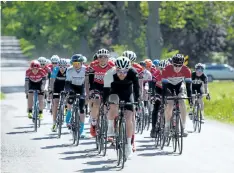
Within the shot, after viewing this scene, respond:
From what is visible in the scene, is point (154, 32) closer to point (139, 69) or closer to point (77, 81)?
point (139, 69)

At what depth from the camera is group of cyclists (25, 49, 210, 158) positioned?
1567cm

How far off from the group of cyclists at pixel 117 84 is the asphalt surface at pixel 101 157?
0.45 meters

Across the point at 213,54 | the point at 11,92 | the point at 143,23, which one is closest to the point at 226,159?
the point at 11,92

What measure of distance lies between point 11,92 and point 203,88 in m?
23.9

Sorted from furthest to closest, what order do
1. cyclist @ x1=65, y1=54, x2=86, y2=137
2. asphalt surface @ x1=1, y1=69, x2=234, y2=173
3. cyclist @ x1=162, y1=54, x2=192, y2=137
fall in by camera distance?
cyclist @ x1=65, y1=54, x2=86, y2=137 → cyclist @ x1=162, y1=54, x2=192, y2=137 → asphalt surface @ x1=1, y1=69, x2=234, y2=173

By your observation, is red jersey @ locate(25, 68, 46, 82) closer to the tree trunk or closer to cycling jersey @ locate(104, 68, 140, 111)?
cycling jersey @ locate(104, 68, 140, 111)

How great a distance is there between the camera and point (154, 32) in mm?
51906

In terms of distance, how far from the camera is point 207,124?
2512cm

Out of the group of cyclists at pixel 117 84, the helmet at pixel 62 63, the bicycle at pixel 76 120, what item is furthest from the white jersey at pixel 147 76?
the bicycle at pixel 76 120

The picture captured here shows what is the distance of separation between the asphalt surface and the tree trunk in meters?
27.2

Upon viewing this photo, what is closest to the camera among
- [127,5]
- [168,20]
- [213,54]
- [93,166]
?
[93,166]

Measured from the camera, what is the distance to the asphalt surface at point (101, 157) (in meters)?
15.3

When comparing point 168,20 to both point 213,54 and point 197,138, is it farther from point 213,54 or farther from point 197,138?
point 197,138

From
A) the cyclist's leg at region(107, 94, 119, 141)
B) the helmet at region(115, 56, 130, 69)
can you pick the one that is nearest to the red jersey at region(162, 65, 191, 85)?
the cyclist's leg at region(107, 94, 119, 141)
